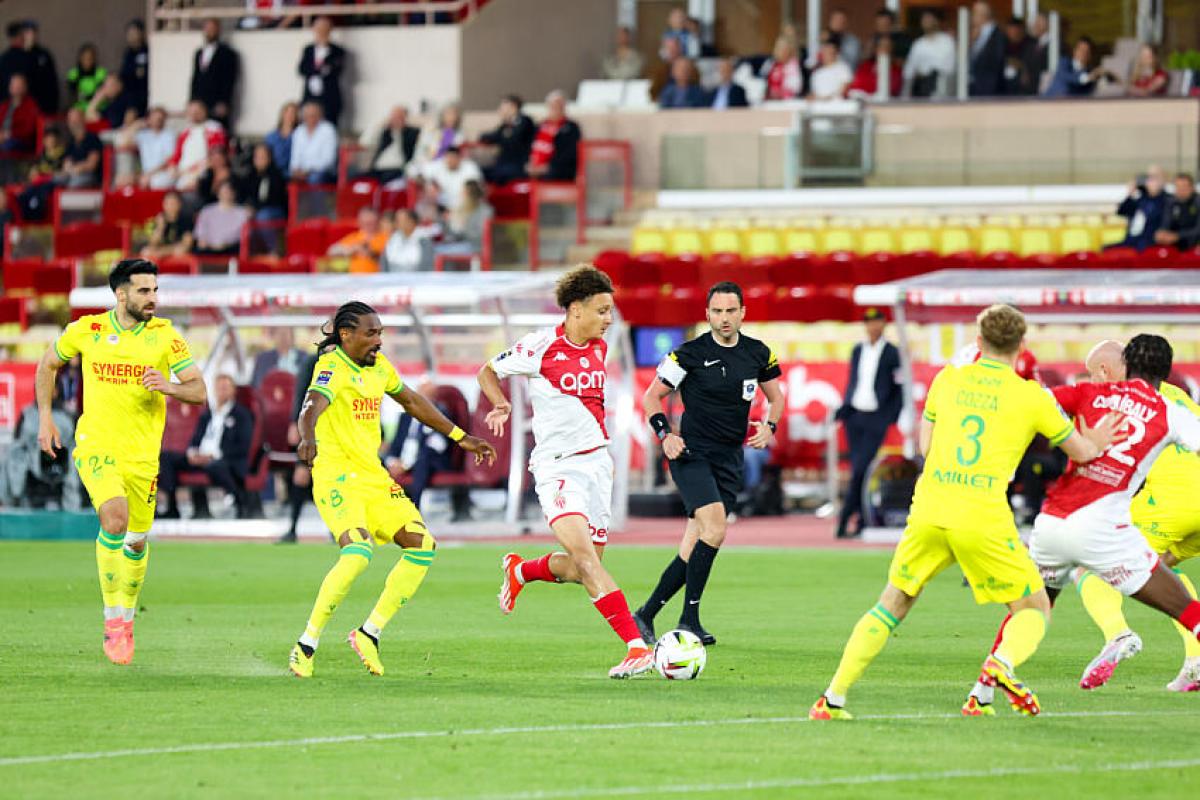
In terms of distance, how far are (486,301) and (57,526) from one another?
193 inches

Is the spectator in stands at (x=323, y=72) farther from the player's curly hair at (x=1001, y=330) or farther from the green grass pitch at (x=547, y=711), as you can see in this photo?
the player's curly hair at (x=1001, y=330)

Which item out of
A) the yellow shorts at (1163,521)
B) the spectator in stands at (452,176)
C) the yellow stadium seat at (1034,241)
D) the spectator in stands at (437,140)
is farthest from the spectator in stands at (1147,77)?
the yellow shorts at (1163,521)

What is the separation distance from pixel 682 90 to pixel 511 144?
9.43ft

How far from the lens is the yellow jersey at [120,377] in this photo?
11797mm

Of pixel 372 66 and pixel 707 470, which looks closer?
pixel 707 470

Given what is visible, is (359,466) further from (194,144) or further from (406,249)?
(194,144)

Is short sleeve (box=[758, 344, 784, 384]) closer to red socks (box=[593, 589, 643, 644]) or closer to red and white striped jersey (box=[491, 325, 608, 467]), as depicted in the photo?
red and white striped jersey (box=[491, 325, 608, 467])

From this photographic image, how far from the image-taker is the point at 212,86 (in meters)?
32.6

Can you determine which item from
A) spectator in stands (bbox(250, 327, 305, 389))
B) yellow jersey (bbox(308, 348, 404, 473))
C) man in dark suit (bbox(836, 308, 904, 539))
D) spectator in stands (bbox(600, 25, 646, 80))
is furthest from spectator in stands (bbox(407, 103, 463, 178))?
yellow jersey (bbox(308, 348, 404, 473))

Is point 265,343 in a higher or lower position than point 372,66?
lower

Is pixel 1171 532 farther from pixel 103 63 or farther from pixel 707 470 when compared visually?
pixel 103 63

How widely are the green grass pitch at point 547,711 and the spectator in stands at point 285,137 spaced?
54.4ft

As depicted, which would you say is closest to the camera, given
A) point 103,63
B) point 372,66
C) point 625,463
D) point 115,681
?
point 115,681

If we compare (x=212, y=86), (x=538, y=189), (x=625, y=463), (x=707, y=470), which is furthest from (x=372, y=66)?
(x=707, y=470)
